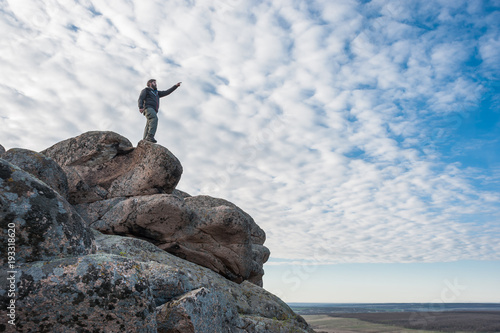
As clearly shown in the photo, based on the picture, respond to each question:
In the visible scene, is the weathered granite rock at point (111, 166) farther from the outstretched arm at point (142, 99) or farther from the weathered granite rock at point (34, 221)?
the weathered granite rock at point (34, 221)

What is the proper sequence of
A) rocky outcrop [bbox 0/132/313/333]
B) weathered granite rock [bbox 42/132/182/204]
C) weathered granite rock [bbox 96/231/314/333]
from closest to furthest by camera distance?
rocky outcrop [bbox 0/132/313/333] → weathered granite rock [bbox 96/231/314/333] → weathered granite rock [bbox 42/132/182/204]

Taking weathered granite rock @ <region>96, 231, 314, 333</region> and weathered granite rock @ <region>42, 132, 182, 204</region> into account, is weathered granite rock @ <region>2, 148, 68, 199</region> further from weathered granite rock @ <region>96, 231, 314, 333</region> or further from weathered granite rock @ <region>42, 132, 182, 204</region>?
weathered granite rock @ <region>96, 231, 314, 333</region>

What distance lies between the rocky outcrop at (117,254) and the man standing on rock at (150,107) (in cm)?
177

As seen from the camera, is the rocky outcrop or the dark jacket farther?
the dark jacket

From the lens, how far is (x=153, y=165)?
2112cm

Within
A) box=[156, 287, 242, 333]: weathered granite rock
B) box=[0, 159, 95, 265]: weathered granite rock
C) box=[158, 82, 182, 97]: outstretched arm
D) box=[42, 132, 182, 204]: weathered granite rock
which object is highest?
box=[158, 82, 182, 97]: outstretched arm

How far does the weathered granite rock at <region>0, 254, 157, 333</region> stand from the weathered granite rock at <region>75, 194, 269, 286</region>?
11.7 meters

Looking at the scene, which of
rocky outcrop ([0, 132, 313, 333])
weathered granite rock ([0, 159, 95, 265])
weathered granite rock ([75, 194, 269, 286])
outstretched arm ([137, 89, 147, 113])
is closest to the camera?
rocky outcrop ([0, 132, 313, 333])

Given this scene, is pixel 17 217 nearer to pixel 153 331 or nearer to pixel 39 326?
pixel 39 326

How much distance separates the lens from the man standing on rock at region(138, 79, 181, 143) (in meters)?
24.3

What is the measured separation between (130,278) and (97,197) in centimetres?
1477

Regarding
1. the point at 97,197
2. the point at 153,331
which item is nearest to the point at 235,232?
the point at 97,197

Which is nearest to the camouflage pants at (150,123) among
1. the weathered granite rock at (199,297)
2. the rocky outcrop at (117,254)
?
the rocky outcrop at (117,254)

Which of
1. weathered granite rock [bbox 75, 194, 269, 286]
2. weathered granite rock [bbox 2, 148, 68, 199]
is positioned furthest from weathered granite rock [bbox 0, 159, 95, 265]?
weathered granite rock [bbox 75, 194, 269, 286]
